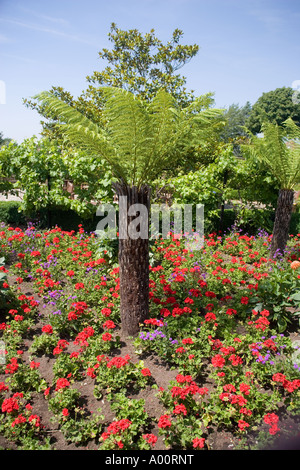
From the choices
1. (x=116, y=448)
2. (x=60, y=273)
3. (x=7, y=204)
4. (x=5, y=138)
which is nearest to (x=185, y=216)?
(x=60, y=273)

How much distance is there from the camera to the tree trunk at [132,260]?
3.32 m

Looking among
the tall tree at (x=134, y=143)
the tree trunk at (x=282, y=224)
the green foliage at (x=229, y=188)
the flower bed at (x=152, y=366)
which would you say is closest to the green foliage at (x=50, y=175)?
the green foliage at (x=229, y=188)

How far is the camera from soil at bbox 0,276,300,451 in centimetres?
219

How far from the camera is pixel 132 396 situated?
2.61m

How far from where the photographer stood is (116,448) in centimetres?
208

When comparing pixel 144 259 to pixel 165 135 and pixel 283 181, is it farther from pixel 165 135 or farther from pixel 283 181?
pixel 283 181

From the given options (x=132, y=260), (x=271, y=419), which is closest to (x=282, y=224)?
(x=132, y=260)

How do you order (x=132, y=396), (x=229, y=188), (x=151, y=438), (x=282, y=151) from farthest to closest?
(x=229, y=188) → (x=282, y=151) → (x=132, y=396) → (x=151, y=438)

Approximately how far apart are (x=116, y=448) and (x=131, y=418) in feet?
0.80

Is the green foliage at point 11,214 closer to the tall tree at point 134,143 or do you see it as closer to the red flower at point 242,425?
the tall tree at point 134,143

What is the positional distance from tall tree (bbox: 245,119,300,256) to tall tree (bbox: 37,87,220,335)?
2.90 metres

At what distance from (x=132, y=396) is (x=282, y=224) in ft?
15.0

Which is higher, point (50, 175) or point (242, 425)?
point (50, 175)

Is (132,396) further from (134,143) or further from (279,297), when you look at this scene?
(134,143)
